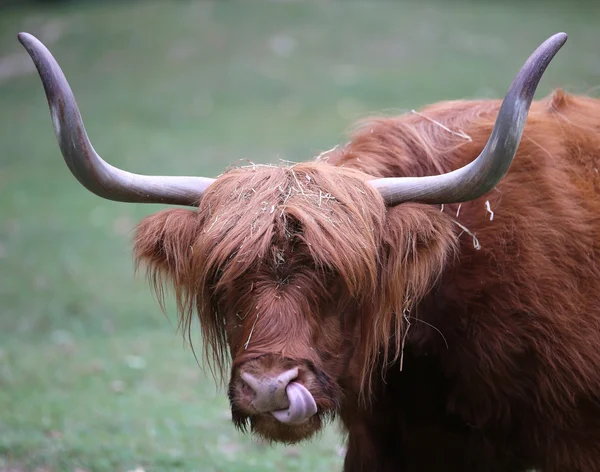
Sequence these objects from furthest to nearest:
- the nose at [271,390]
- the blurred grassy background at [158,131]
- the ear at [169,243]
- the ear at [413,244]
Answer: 1. the blurred grassy background at [158,131]
2. the ear at [169,243]
3. the ear at [413,244]
4. the nose at [271,390]

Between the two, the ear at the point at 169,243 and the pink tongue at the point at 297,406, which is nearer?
the pink tongue at the point at 297,406

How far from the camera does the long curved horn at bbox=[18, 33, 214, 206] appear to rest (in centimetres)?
350

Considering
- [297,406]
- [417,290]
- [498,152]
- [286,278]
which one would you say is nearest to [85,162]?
[286,278]

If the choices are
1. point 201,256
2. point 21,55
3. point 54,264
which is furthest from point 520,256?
point 21,55

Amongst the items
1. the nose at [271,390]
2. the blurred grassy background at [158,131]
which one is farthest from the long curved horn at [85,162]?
the blurred grassy background at [158,131]

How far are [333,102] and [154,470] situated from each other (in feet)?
49.4

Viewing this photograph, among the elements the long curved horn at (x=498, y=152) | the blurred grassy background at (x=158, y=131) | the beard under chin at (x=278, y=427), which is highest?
the long curved horn at (x=498, y=152)

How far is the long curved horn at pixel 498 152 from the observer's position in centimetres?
340

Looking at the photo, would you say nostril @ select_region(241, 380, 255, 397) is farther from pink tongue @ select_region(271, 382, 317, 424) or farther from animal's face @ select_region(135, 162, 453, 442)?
pink tongue @ select_region(271, 382, 317, 424)

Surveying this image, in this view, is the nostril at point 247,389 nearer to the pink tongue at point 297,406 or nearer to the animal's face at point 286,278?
the animal's face at point 286,278

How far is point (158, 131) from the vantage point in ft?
61.4

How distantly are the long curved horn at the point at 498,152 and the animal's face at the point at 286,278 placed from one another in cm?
23

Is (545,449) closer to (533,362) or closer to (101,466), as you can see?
(533,362)

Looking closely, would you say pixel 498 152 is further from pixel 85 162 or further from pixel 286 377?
pixel 85 162
